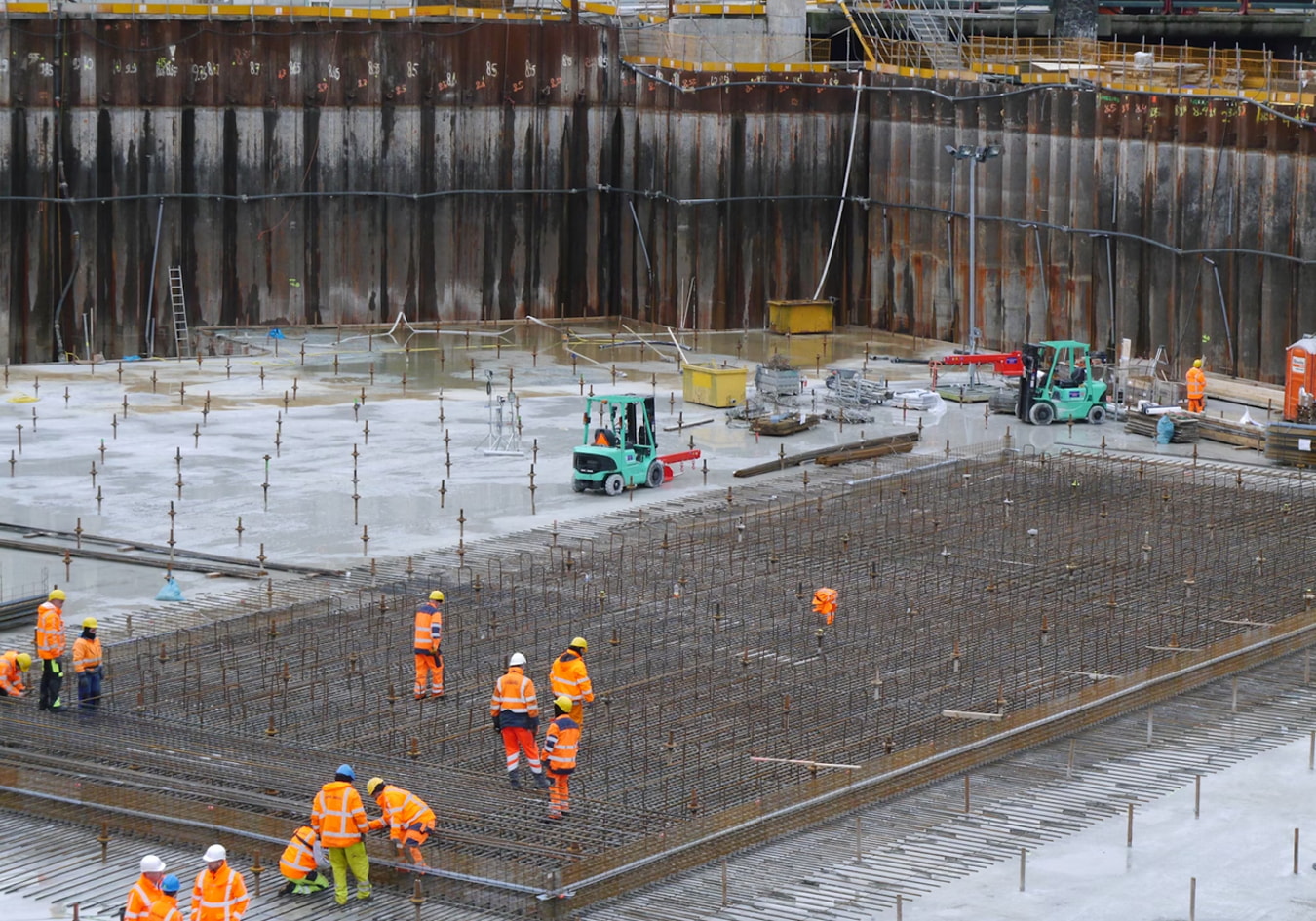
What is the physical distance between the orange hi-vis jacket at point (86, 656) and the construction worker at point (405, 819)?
5.69 meters

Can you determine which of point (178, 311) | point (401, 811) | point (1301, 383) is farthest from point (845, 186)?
point (401, 811)

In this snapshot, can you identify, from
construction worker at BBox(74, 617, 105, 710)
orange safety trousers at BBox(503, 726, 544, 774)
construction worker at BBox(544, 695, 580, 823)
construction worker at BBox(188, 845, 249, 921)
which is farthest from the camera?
construction worker at BBox(74, 617, 105, 710)

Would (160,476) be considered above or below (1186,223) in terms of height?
below

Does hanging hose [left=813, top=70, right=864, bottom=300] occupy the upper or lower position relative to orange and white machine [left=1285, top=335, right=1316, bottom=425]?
upper

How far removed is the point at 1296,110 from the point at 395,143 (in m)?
20.6

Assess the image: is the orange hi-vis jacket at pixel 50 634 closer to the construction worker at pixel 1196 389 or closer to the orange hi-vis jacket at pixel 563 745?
the orange hi-vis jacket at pixel 563 745

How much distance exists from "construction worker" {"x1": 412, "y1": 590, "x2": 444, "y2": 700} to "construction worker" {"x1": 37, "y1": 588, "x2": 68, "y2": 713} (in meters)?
3.65

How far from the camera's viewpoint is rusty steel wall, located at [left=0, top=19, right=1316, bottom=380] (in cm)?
4859

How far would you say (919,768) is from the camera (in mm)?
22594

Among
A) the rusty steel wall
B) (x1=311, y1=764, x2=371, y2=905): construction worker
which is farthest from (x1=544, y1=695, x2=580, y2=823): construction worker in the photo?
the rusty steel wall

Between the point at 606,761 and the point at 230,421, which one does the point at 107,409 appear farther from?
the point at 606,761

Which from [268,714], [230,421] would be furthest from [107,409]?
[268,714]

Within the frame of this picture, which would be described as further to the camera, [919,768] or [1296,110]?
[1296,110]

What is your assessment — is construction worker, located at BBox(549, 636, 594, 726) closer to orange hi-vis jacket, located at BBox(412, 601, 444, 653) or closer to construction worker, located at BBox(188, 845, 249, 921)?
orange hi-vis jacket, located at BBox(412, 601, 444, 653)
